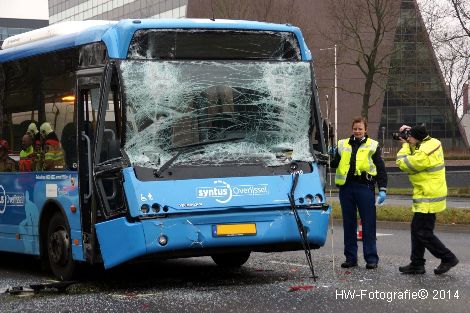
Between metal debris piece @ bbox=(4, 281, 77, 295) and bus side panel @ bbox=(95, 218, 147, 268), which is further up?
bus side panel @ bbox=(95, 218, 147, 268)

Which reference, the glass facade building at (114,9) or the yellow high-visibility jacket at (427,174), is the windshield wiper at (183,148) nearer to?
the yellow high-visibility jacket at (427,174)

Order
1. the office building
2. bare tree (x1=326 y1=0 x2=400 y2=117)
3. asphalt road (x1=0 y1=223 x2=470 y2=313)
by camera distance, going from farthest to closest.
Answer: the office building < bare tree (x1=326 y1=0 x2=400 y2=117) < asphalt road (x1=0 y1=223 x2=470 y2=313)

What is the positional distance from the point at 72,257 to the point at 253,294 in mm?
2414

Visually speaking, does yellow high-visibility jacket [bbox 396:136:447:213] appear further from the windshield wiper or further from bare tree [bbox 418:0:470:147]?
bare tree [bbox 418:0:470:147]

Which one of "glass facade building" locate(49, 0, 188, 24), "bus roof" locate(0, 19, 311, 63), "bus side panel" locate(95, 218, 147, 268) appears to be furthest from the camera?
"glass facade building" locate(49, 0, 188, 24)

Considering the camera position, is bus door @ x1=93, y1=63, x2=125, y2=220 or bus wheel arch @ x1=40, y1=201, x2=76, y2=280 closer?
bus door @ x1=93, y1=63, x2=125, y2=220

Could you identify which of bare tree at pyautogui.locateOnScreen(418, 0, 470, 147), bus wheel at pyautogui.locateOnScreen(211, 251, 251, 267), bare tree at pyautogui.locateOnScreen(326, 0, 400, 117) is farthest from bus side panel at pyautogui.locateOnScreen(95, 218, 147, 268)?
bare tree at pyautogui.locateOnScreen(326, 0, 400, 117)

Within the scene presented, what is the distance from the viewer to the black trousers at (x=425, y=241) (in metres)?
11.1

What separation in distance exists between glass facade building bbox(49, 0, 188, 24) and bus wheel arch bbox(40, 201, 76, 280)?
56334 mm

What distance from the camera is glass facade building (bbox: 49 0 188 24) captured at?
7269cm

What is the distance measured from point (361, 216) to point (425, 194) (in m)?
1.11

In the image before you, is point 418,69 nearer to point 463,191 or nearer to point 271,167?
point 463,191

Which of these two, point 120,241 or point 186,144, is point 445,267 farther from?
point 120,241

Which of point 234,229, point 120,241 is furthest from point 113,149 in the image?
point 234,229
